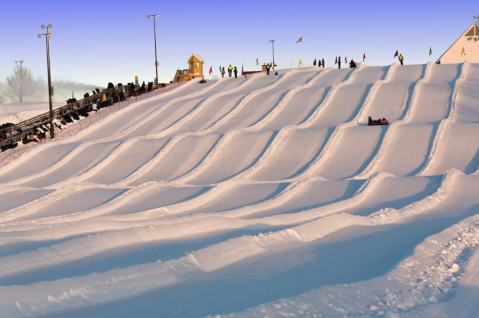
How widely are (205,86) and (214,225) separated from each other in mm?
30751

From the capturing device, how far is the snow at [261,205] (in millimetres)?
7723

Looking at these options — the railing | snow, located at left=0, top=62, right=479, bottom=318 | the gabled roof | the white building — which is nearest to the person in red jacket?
snow, located at left=0, top=62, right=479, bottom=318

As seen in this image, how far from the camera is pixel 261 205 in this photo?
51.5ft

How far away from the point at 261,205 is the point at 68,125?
20.8 m

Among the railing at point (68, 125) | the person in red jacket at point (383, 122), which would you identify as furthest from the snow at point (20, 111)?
the person in red jacket at point (383, 122)

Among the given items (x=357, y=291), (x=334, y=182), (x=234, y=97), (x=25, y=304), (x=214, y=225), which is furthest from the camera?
(x=234, y=97)

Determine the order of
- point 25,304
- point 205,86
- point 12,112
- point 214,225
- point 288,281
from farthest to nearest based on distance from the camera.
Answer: point 12,112 < point 205,86 < point 214,225 < point 288,281 < point 25,304

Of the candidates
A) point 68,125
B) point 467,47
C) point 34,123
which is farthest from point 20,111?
point 467,47

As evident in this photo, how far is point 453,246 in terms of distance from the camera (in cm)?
1038

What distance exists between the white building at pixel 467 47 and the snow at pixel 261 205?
13.6m

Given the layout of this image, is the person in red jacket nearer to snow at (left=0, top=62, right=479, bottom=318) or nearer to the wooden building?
snow at (left=0, top=62, right=479, bottom=318)

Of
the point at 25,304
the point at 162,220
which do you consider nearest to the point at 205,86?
the point at 162,220

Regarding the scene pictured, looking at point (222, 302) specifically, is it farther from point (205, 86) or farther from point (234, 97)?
point (205, 86)

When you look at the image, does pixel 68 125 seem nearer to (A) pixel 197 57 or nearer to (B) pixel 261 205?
(A) pixel 197 57
